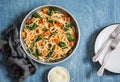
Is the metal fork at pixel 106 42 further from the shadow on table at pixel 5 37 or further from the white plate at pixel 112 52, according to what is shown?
the shadow on table at pixel 5 37

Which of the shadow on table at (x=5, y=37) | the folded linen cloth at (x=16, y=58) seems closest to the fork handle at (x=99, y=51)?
the folded linen cloth at (x=16, y=58)

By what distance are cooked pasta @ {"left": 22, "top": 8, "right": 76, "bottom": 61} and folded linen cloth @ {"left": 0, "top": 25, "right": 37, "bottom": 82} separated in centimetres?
4

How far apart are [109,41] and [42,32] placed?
12.8 inches

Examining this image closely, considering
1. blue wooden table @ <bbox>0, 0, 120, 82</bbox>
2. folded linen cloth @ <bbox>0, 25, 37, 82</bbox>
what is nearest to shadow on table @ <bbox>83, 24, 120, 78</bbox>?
blue wooden table @ <bbox>0, 0, 120, 82</bbox>

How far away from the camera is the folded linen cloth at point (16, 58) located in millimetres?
1678

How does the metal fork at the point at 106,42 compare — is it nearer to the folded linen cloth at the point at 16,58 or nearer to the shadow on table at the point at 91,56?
the shadow on table at the point at 91,56

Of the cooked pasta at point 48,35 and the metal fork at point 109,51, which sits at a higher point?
the cooked pasta at point 48,35

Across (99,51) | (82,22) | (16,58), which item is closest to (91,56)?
(99,51)

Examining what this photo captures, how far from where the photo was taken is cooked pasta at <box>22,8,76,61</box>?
170 cm

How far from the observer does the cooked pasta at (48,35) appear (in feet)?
5.58

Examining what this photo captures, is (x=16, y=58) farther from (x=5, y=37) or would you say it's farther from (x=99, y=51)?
(x=99, y=51)

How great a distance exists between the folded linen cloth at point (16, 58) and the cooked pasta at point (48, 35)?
0.13ft

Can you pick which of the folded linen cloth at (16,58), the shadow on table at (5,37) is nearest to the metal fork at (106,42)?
the folded linen cloth at (16,58)

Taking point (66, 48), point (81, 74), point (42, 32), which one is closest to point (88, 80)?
point (81, 74)
